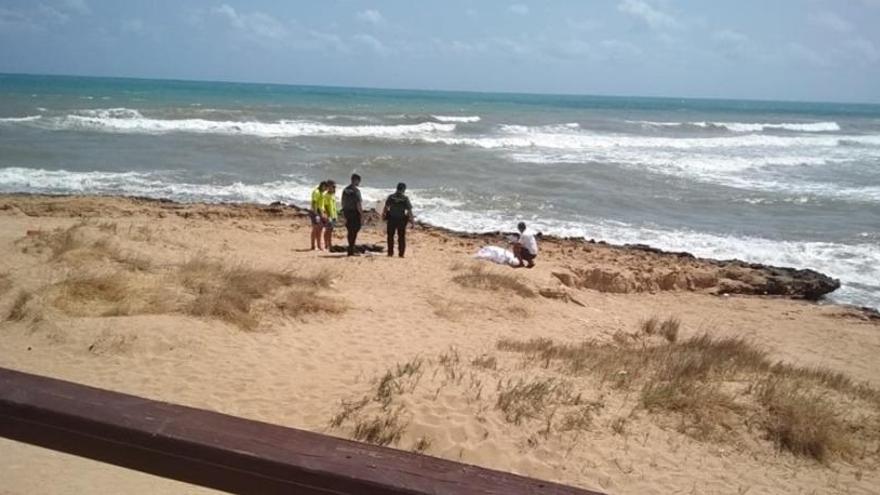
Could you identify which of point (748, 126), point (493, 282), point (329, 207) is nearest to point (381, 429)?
point (493, 282)

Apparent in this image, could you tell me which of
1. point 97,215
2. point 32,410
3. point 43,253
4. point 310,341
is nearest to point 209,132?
point 97,215

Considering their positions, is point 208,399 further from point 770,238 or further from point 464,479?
point 770,238

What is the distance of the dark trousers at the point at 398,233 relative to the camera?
46.4 ft

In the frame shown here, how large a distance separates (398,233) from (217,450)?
12.6 metres

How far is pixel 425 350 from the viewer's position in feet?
27.9

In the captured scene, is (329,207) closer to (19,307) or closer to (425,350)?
(425,350)

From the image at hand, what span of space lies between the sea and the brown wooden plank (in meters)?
15.1

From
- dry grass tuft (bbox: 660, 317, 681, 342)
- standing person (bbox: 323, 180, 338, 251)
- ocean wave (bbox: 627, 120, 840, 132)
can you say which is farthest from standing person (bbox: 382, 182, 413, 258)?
ocean wave (bbox: 627, 120, 840, 132)

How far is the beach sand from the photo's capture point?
225 inches

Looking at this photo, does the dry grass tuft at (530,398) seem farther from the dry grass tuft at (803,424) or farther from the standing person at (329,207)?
the standing person at (329,207)

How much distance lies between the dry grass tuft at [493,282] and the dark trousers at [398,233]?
1.92 m

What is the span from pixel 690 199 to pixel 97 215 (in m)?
18.3

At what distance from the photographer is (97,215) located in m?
16.1

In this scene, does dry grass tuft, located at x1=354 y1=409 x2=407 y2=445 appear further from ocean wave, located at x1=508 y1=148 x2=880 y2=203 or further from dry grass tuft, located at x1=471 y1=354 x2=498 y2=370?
ocean wave, located at x1=508 y1=148 x2=880 y2=203
